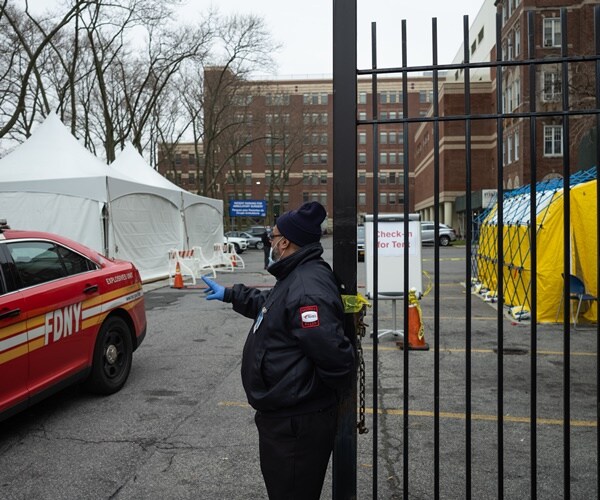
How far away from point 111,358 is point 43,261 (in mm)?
1302

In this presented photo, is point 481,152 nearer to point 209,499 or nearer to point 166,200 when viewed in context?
point 166,200

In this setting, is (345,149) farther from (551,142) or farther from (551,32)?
(551,32)

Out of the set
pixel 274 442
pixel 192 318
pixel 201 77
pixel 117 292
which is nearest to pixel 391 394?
pixel 117 292

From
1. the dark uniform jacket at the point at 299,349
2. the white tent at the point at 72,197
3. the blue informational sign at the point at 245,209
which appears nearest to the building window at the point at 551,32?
the white tent at the point at 72,197

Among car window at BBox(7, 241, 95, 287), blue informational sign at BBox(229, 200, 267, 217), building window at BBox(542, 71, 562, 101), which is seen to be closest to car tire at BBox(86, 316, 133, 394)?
car window at BBox(7, 241, 95, 287)

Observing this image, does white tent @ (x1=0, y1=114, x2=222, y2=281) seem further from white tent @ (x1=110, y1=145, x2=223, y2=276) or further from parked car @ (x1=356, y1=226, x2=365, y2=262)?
parked car @ (x1=356, y1=226, x2=365, y2=262)

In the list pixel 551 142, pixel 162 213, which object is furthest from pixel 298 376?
pixel 551 142

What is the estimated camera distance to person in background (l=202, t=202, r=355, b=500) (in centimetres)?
228

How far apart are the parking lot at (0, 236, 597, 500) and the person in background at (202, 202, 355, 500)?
37 centimetres

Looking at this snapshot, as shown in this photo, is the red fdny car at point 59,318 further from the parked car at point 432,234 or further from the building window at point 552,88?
the parked car at point 432,234

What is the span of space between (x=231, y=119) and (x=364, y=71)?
42742 millimetres

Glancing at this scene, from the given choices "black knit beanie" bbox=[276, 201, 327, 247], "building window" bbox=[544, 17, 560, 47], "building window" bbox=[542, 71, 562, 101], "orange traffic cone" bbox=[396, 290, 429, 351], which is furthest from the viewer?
"building window" bbox=[544, 17, 560, 47]

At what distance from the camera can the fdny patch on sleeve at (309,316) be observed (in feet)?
7.41

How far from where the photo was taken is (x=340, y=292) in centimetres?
264
